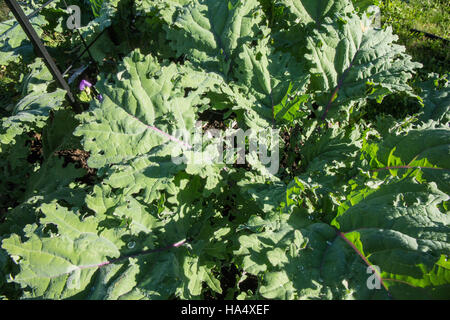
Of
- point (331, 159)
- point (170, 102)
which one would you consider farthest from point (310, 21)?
point (170, 102)

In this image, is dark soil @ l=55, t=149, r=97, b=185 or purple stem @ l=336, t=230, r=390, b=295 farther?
dark soil @ l=55, t=149, r=97, b=185

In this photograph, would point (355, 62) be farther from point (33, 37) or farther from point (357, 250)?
point (33, 37)

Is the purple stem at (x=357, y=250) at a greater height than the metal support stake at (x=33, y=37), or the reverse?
the metal support stake at (x=33, y=37)

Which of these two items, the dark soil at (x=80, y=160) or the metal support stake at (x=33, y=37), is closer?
the metal support stake at (x=33, y=37)

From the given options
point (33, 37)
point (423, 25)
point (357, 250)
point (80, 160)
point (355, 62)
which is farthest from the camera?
point (423, 25)

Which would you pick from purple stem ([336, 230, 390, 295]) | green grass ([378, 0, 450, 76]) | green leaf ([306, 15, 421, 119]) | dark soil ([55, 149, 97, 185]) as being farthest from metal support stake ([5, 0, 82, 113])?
green grass ([378, 0, 450, 76])

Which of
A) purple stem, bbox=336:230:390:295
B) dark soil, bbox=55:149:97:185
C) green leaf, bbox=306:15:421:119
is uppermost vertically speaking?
green leaf, bbox=306:15:421:119

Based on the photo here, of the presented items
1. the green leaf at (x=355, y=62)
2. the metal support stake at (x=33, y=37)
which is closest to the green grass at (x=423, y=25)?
the green leaf at (x=355, y=62)

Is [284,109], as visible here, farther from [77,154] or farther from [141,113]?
[77,154]

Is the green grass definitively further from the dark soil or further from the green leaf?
the dark soil

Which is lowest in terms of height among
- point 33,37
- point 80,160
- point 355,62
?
point 80,160

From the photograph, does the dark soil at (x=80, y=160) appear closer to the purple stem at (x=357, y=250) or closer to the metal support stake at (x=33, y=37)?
the metal support stake at (x=33, y=37)

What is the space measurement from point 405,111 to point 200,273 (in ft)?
8.00

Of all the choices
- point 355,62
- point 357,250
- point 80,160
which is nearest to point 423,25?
point 355,62
